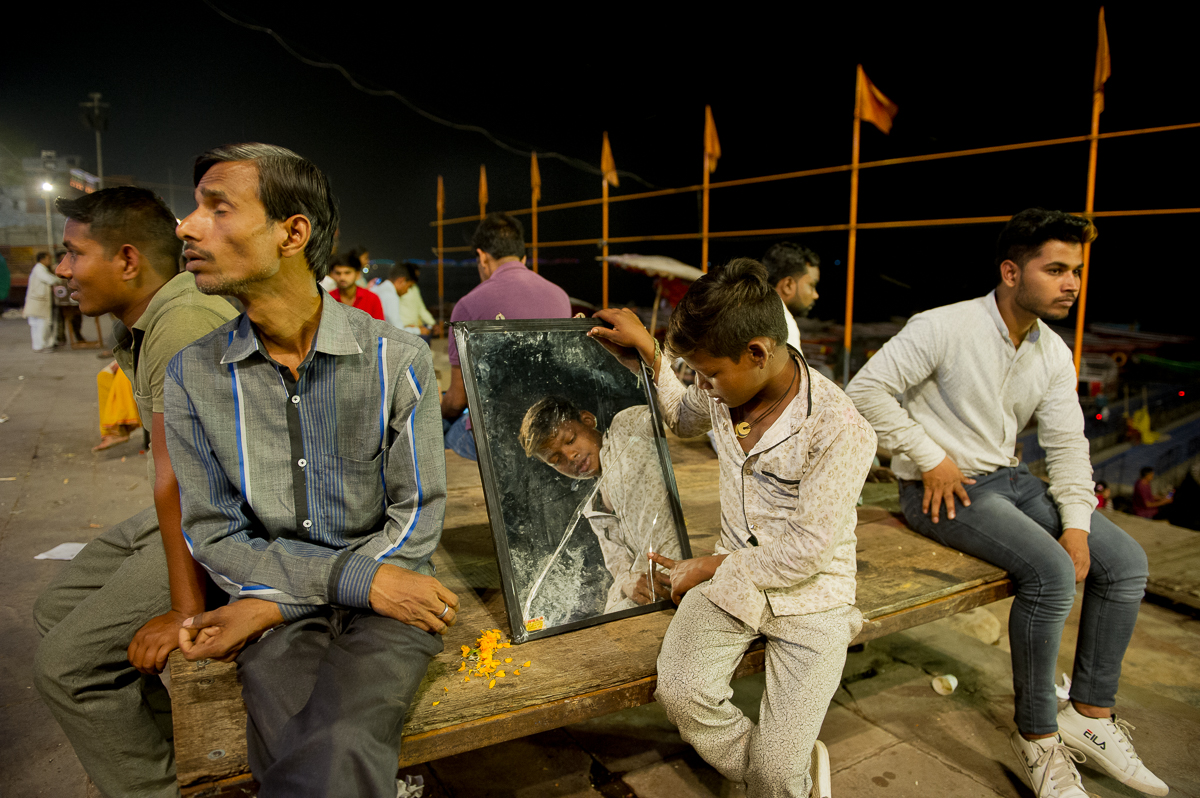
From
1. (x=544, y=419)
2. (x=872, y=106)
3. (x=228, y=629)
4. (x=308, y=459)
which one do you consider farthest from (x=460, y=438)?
(x=872, y=106)

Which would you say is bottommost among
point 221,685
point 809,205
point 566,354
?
point 221,685

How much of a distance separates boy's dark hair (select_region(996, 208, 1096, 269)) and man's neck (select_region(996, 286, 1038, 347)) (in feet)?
0.39

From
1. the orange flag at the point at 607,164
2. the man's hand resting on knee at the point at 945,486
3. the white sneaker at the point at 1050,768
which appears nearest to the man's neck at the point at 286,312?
the man's hand resting on knee at the point at 945,486

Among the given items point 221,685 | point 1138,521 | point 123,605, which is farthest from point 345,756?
point 1138,521

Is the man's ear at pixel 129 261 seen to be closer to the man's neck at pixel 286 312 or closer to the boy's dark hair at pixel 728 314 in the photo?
the man's neck at pixel 286 312

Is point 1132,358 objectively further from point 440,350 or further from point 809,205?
point 809,205

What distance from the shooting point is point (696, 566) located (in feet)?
6.84

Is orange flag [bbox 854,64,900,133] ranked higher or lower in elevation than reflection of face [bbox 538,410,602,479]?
higher

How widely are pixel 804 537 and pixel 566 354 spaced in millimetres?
1045

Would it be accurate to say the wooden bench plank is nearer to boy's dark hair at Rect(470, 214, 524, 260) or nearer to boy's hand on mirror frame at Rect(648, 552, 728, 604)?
boy's hand on mirror frame at Rect(648, 552, 728, 604)

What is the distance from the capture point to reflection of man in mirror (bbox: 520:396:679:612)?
228 cm

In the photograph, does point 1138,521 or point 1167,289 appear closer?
point 1138,521

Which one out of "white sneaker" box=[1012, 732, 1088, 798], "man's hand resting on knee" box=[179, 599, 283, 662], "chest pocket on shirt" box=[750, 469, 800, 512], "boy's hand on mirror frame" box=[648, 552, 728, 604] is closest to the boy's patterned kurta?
"chest pocket on shirt" box=[750, 469, 800, 512]

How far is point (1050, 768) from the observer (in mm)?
2217
